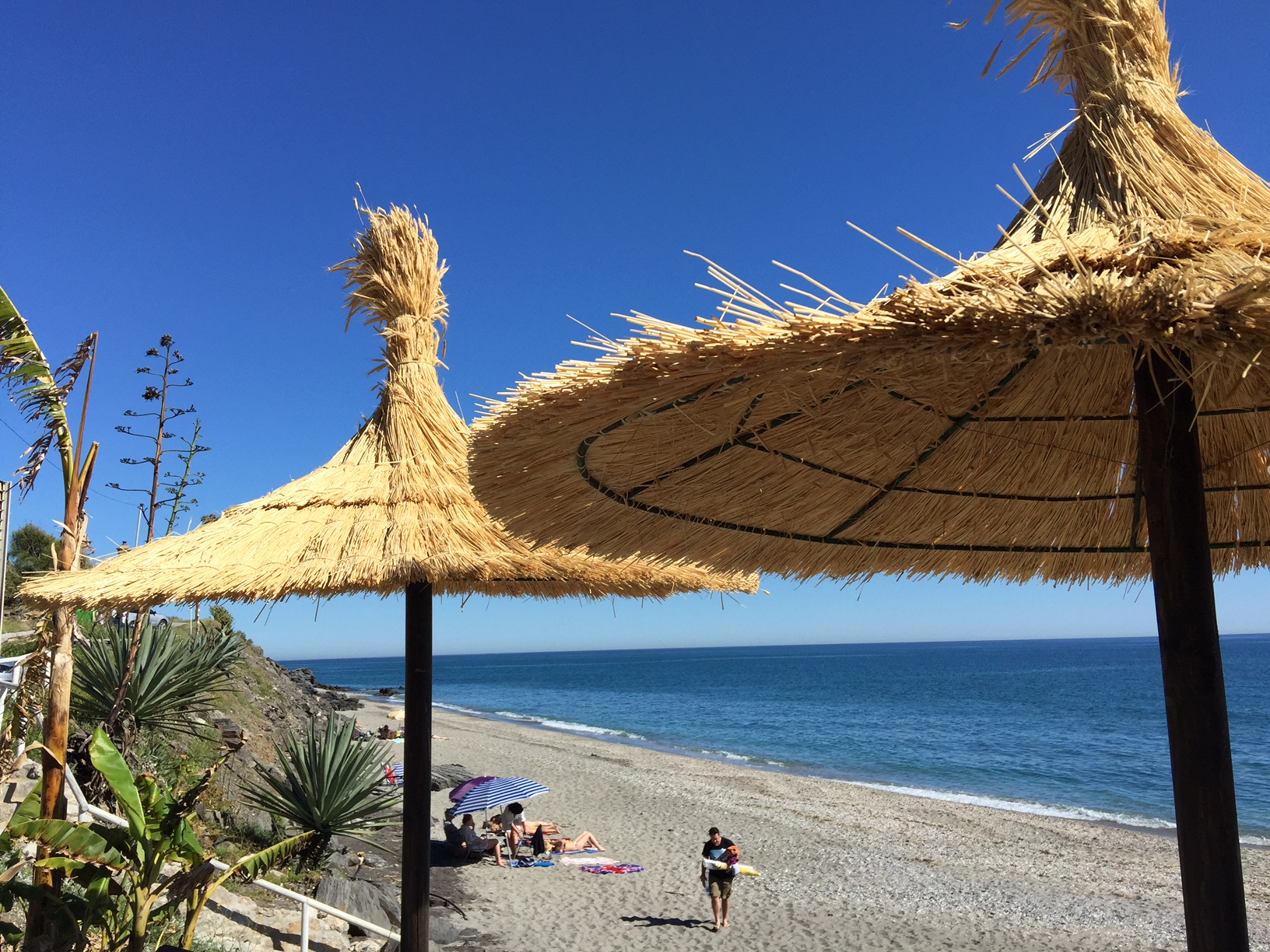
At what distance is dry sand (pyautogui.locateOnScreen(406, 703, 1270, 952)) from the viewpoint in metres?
7.35

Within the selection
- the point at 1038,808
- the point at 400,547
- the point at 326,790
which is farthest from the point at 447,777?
the point at 400,547

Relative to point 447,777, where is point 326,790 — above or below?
above

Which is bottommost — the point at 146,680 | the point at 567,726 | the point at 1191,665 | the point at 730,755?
the point at 567,726

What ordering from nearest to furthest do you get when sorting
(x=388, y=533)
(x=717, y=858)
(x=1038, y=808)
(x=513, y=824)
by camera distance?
(x=388, y=533), (x=717, y=858), (x=513, y=824), (x=1038, y=808)

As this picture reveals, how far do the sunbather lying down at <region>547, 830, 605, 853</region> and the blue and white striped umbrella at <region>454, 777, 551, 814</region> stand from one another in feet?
2.12

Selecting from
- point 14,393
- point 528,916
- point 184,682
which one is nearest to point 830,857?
point 528,916

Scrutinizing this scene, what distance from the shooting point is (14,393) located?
379cm

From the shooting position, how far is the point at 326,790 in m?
6.96

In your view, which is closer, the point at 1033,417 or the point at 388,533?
the point at 1033,417

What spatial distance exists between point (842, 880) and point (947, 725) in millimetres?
27070

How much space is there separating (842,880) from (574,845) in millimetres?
3241

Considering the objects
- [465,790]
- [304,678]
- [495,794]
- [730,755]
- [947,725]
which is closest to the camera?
[495,794]

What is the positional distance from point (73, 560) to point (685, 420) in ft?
12.1

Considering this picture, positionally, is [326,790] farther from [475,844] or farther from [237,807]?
[475,844]
